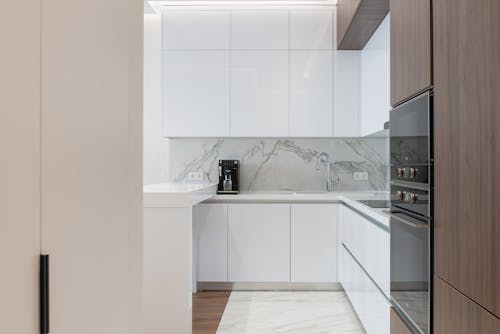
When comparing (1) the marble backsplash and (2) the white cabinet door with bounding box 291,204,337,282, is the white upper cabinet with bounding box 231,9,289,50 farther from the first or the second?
(2) the white cabinet door with bounding box 291,204,337,282

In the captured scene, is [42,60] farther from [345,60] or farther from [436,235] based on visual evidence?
[345,60]

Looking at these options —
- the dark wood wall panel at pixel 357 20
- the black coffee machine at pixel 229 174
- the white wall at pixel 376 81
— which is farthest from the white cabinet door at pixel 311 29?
the black coffee machine at pixel 229 174

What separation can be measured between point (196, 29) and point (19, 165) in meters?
3.75

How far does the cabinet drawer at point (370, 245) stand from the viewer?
2.24m

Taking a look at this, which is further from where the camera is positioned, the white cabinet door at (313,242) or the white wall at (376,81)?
the white cabinet door at (313,242)

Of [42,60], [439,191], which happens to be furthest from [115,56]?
[439,191]

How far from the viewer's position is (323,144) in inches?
177

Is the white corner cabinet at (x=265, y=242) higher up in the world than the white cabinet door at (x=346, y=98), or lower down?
lower down

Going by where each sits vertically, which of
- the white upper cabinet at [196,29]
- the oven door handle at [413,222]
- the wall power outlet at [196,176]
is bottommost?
the oven door handle at [413,222]

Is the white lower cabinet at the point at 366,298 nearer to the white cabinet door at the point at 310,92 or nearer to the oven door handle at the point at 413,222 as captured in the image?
the oven door handle at the point at 413,222

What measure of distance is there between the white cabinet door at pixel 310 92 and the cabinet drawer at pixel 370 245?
94cm

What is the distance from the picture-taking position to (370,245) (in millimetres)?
2627

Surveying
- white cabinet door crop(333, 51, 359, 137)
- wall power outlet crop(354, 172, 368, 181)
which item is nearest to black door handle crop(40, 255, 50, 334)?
white cabinet door crop(333, 51, 359, 137)

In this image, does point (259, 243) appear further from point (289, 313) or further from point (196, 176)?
point (196, 176)
